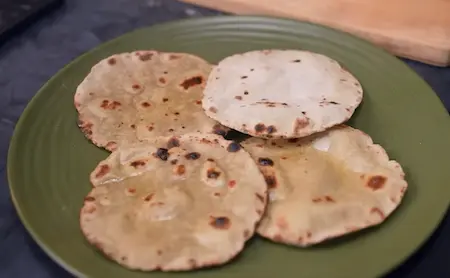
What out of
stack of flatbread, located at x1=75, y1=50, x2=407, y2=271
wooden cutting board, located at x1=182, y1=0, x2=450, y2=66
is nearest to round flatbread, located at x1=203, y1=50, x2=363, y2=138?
stack of flatbread, located at x1=75, y1=50, x2=407, y2=271

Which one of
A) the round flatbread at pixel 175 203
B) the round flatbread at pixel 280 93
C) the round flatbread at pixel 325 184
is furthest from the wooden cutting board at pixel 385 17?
the round flatbread at pixel 175 203

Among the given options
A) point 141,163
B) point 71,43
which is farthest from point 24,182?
point 71,43

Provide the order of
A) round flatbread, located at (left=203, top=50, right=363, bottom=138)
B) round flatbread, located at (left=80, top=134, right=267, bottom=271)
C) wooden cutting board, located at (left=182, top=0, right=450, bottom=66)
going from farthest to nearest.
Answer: wooden cutting board, located at (left=182, top=0, right=450, bottom=66) → round flatbread, located at (left=203, top=50, right=363, bottom=138) → round flatbread, located at (left=80, top=134, right=267, bottom=271)

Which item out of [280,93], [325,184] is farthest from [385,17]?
[325,184]

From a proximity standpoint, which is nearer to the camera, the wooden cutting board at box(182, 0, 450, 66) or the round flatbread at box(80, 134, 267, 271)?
the round flatbread at box(80, 134, 267, 271)

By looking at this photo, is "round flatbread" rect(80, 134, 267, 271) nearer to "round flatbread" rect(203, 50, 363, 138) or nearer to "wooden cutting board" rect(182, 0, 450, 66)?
"round flatbread" rect(203, 50, 363, 138)

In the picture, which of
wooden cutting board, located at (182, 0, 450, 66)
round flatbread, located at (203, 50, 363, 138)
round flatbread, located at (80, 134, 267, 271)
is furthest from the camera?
wooden cutting board, located at (182, 0, 450, 66)
